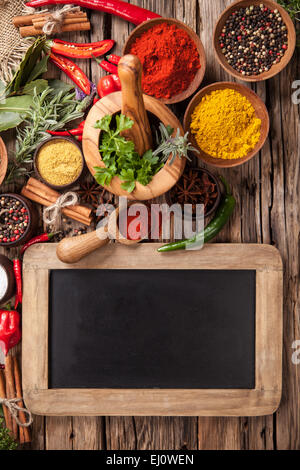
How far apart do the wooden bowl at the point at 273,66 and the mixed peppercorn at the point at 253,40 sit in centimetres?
2

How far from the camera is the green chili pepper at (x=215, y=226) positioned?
1.87 meters

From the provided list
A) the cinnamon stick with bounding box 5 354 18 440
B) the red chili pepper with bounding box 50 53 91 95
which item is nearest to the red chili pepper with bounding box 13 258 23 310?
Result: the cinnamon stick with bounding box 5 354 18 440

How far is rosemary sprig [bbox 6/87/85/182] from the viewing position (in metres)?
1.87

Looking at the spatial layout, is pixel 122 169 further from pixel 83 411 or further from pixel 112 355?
pixel 83 411

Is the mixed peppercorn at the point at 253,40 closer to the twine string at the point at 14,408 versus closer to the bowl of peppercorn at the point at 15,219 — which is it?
the bowl of peppercorn at the point at 15,219

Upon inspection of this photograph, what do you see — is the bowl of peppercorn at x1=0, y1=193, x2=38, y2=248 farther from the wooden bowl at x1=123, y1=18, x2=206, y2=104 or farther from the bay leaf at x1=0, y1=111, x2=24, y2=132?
the wooden bowl at x1=123, y1=18, x2=206, y2=104

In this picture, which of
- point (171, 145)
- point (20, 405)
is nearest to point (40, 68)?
point (171, 145)

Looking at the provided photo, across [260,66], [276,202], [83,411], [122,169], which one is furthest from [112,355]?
[260,66]

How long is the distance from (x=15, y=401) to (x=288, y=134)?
1873 mm

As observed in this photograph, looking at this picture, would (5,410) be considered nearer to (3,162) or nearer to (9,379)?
(9,379)

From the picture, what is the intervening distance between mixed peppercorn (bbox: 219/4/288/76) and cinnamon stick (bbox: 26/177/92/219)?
0.96 metres

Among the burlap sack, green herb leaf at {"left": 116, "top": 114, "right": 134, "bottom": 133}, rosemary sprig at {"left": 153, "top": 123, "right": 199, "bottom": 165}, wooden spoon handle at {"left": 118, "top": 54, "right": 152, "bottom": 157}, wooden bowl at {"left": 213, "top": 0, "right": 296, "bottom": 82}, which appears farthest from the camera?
the burlap sack

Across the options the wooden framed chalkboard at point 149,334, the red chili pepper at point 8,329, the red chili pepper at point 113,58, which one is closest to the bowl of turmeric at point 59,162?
the wooden framed chalkboard at point 149,334

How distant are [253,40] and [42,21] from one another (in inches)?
39.7
